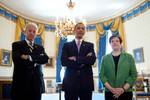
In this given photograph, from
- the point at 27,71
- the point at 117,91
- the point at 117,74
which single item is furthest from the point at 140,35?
the point at 27,71

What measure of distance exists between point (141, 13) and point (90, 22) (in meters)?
2.62

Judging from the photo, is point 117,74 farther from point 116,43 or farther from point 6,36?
point 6,36

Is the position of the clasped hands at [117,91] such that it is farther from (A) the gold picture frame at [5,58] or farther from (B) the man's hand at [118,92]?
(A) the gold picture frame at [5,58]

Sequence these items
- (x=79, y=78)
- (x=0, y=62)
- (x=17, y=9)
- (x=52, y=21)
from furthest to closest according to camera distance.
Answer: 1. (x=52, y=21)
2. (x=17, y=9)
3. (x=0, y=62)
4. (x=79, y=78)

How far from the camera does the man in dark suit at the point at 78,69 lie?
2178 millimetres

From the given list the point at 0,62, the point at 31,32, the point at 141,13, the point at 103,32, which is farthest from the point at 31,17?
the point at 31,32

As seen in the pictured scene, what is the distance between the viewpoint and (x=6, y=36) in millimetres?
7227

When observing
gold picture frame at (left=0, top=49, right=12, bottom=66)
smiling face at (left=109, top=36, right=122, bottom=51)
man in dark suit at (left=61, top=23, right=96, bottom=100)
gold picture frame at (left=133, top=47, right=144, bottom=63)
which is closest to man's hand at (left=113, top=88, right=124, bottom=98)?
man in dark suit at (left=61, top=23, right=96, bottom=100)

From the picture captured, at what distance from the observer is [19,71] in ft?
7.35

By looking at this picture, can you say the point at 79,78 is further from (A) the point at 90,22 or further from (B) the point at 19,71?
(A) the point at 90,22

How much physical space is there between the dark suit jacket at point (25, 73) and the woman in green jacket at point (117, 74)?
0.76 m

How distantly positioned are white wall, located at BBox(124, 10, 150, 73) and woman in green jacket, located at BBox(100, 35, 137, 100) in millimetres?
4396

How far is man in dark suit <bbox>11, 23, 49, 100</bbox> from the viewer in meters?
2.21

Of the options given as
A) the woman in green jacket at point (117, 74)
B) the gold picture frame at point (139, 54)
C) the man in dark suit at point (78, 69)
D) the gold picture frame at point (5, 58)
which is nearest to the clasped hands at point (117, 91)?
the woman in green jacket at point (117, 74)
